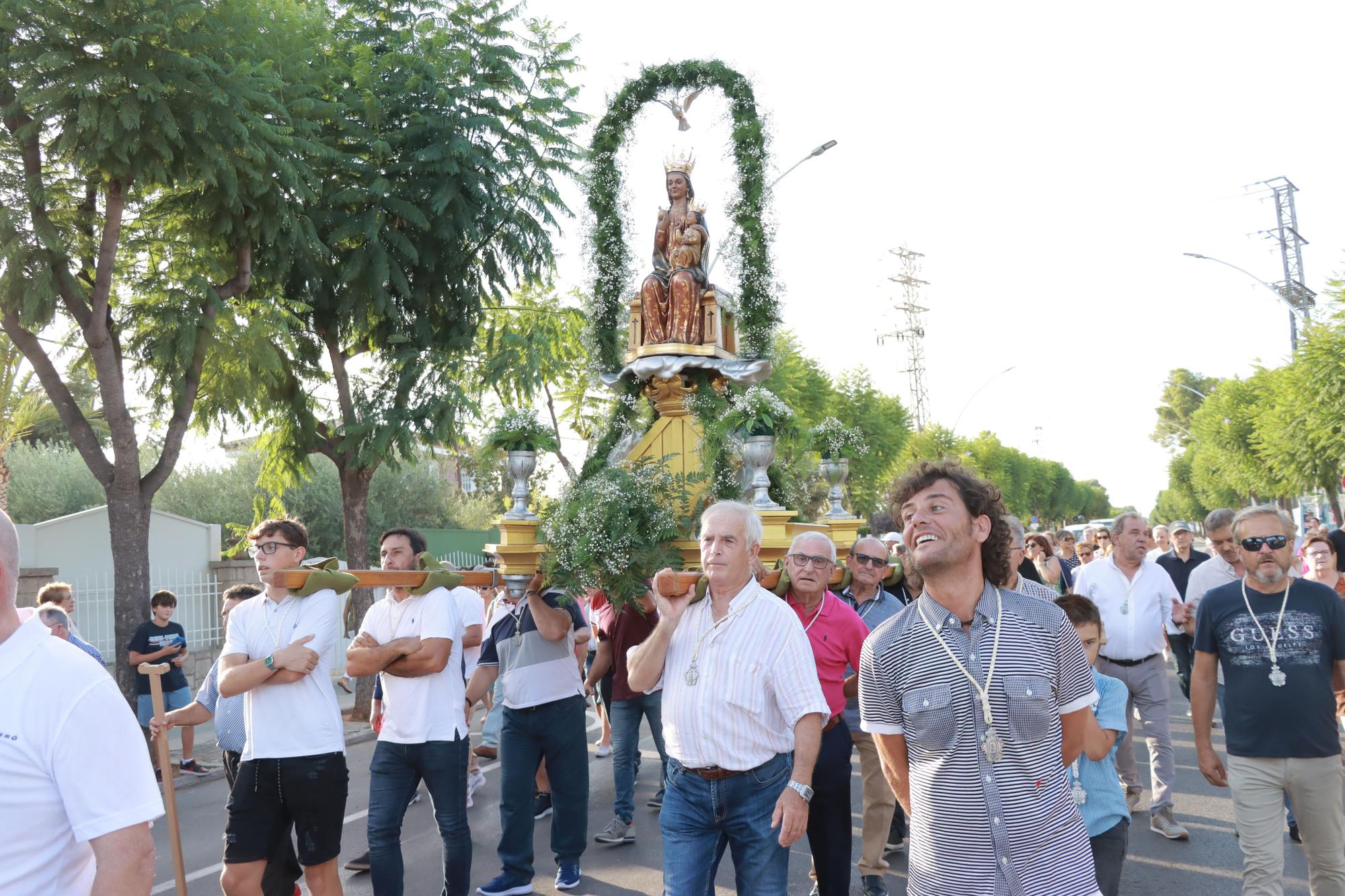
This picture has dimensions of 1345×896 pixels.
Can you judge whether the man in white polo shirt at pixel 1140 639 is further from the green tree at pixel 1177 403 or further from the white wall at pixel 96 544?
the green tree at pixel 1177 403

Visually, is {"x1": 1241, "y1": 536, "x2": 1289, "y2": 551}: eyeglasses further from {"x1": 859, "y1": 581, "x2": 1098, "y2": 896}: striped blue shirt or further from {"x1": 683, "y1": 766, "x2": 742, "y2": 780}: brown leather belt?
{"x1": 683, "y1": 766, "x2": 742, "y2": 780}: brown leather belt

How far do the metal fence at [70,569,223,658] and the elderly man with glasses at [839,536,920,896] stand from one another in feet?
31.8

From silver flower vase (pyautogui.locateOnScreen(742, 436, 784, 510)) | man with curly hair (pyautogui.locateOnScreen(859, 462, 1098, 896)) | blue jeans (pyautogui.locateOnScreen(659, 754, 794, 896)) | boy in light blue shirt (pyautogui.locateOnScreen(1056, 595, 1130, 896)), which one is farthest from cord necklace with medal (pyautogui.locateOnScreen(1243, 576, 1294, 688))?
silver flower vase (pyautogui.locateOnScreen(742, 436, 784, 510))

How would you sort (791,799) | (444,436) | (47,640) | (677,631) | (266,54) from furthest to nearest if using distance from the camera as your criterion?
(444,436)
(266,54)
(677,631)
(791,799)
(47,640)

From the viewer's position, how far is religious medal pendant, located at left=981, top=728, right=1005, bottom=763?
2.93 meters

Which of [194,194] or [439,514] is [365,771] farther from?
[439,514]

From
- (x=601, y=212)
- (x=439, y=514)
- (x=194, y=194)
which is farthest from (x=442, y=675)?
(x=439, y=514)

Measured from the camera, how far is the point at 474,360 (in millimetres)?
14156

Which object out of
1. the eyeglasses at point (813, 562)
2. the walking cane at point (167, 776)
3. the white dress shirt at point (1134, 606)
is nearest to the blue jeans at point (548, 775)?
the walking cane at point (167, 776)

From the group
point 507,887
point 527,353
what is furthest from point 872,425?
point 507,887

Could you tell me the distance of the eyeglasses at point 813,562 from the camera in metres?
5.27

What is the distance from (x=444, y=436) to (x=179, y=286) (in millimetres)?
3492

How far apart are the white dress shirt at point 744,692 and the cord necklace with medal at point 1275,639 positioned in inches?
86.3

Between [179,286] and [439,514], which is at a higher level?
[179,286]
